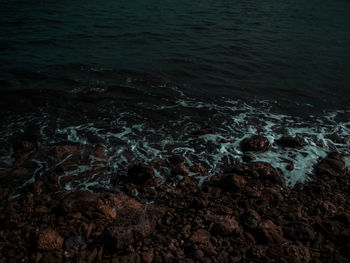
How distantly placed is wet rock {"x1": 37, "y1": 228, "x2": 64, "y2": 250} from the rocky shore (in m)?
0.01

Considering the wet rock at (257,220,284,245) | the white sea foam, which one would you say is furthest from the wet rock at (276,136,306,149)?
the wet rock at (257,220,284,245)

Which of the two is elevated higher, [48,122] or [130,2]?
[130,2]

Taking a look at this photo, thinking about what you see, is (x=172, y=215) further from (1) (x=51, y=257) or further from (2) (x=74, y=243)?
(1) (x=51, y=257)

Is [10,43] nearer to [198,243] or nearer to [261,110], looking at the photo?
[261,110]

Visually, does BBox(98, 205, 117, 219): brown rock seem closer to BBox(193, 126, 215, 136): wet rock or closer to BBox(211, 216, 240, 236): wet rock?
BBox(211, 216, 240, 236): wet rock

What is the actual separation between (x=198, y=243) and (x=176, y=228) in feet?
1.30

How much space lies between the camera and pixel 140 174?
4.36 m

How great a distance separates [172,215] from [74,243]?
139 cm

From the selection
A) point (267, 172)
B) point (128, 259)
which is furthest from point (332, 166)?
point (128, 259)

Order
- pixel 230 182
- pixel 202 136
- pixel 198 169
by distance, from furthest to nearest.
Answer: pixel 202 136
pixel 198 169
pixel 230 182

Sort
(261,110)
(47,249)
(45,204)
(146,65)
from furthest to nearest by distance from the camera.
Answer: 1. (146,65)
2. (261,110)
3. (45,204)
4. (47,249)

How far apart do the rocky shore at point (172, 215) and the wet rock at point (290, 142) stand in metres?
0.84

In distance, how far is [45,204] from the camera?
3.70 metres

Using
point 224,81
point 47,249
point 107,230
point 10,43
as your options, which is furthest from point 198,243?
point 10,43
